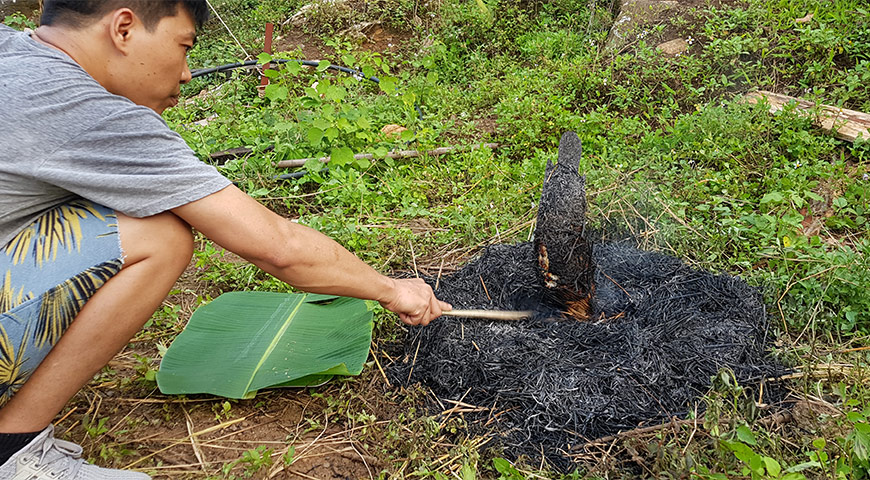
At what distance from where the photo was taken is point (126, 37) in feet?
5.28

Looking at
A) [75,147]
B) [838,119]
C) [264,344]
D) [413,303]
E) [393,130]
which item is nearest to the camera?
[75,147]

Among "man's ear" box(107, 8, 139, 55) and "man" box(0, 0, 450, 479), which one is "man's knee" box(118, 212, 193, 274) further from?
"man's ear" box(107, 8, 139, 55)

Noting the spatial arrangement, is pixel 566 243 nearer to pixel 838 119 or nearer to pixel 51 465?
pixel 51 465

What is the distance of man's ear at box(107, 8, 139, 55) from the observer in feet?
5.13

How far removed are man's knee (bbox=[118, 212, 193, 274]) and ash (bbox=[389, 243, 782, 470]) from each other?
937mm

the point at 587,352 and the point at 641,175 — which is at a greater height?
the point at 587,352

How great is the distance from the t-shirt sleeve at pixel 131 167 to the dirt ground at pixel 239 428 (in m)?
0.83

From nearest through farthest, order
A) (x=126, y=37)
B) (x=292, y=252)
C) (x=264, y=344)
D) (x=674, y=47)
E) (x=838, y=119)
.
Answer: (x=126, y=37) < (x=292, y=252) < (x=264, y=344) < (x=838, y=119) < (x=674, y=47)

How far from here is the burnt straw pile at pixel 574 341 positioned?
6.63ft

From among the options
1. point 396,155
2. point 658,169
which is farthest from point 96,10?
point 658,169

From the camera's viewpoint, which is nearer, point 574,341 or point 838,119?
point 574,341

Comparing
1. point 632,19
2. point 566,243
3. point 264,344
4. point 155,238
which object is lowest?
point 632,19

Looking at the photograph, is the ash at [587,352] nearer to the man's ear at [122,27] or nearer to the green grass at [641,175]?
the green grass at [641,175]

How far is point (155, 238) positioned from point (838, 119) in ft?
12.0
